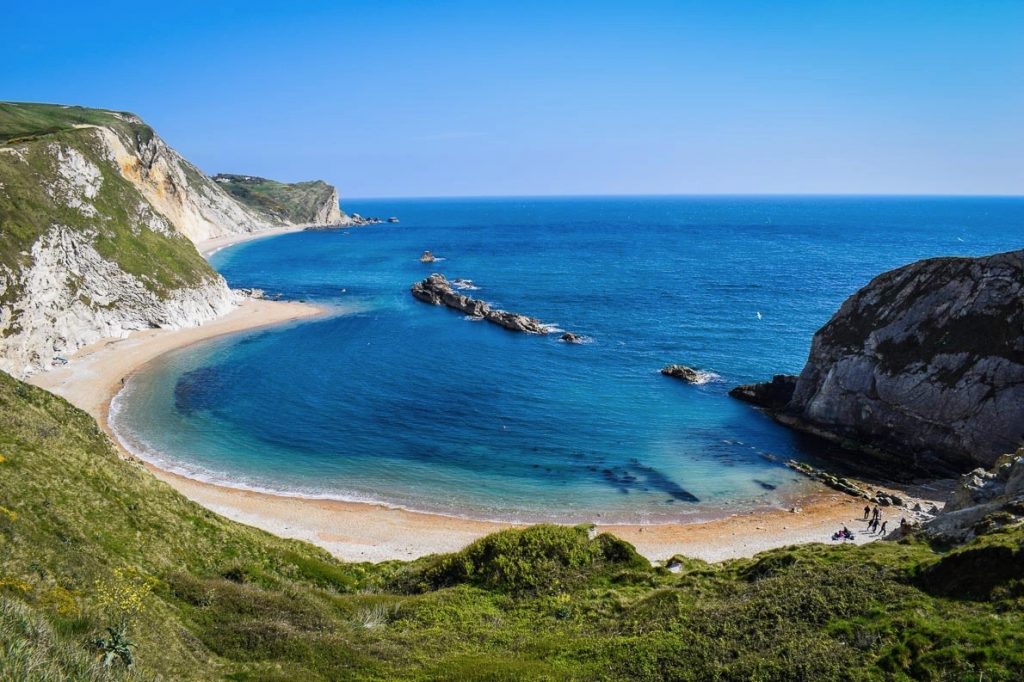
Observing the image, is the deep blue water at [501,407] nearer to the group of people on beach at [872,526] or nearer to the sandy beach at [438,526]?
the sandy beach at [438,526]

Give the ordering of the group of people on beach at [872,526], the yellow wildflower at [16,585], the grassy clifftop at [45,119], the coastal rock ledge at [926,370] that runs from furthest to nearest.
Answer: the grassy clifftop at [45,119] < the coastal rock ledge at [926,370] < the group of people on beach at [872,526] < the yellow wildflower at [16,585]

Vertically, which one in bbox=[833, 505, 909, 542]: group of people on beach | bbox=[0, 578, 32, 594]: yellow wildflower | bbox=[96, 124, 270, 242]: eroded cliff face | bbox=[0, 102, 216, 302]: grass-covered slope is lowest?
bbox=[833, 505, 909, 542]: group of people on beach

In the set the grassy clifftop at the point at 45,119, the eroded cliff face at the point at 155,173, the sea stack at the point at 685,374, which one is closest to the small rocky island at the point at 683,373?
the sea stack at the point at 685,374

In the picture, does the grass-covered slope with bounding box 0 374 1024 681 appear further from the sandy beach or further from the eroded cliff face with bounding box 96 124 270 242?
the eroded cliff face with bounding box 96 124 270 242

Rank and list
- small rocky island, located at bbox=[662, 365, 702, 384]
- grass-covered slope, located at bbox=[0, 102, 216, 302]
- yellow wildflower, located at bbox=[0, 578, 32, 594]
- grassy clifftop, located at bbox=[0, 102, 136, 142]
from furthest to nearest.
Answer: grassy clifftop, located at bbox=[0, 102, 136, 142]
grass-covered slope, located at bbox=[0, 102, 216, 302]
small rocky island, located at bbox=[662, 365, 702, 384]
yellow wildflower, located at bbox=[0, 578, 32, 594]

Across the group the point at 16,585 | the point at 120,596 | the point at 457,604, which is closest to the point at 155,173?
the point at 457,604

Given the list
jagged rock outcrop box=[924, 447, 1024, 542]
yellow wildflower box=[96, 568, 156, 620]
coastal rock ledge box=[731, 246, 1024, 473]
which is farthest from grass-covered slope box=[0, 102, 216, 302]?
coastal rock ledge box=[731, 246, 1024, 473]

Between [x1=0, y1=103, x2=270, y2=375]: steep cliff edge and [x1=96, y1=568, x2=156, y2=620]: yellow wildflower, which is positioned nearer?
[x1=96, y1=568, x2=156, y2=620]: yellow wildflower
